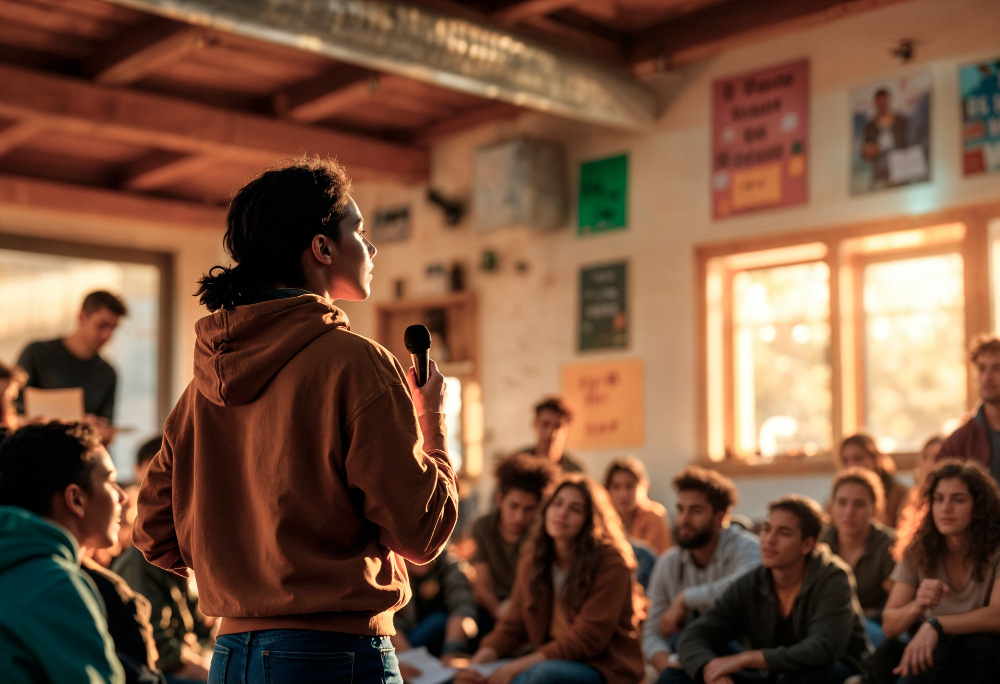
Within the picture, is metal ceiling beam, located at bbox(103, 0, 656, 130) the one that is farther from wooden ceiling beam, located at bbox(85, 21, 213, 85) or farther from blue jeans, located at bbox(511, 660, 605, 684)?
blue jeans, located at bbox(511, 660, 605, 684)

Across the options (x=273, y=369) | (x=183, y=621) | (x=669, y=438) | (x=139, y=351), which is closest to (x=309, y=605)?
(x=273, y=369)

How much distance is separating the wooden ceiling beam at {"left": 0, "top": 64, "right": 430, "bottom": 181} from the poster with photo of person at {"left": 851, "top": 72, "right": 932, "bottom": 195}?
2876mm

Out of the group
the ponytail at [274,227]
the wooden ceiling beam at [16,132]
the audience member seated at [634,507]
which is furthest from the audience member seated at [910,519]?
the wooden ceiling beam at [16,132]

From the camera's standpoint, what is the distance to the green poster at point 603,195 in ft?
20.9

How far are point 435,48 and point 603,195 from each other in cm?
167

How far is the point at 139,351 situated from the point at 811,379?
16.5 ft

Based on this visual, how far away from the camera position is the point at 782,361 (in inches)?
228

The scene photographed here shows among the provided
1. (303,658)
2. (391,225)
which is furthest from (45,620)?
(391,225)

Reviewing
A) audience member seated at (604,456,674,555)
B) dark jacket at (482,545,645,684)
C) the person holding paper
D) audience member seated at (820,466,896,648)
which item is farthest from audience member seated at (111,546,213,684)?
audience member seated at (820,466,896,648)

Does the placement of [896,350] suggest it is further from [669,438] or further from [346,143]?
[346,143]

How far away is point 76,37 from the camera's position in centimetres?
570

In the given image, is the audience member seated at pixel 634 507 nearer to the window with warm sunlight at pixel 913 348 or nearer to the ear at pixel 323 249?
the window with warm sunlight at pixel 913 348

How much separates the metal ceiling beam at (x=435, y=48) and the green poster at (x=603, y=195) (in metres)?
0.27

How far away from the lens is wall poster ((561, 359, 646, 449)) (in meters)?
6.24
